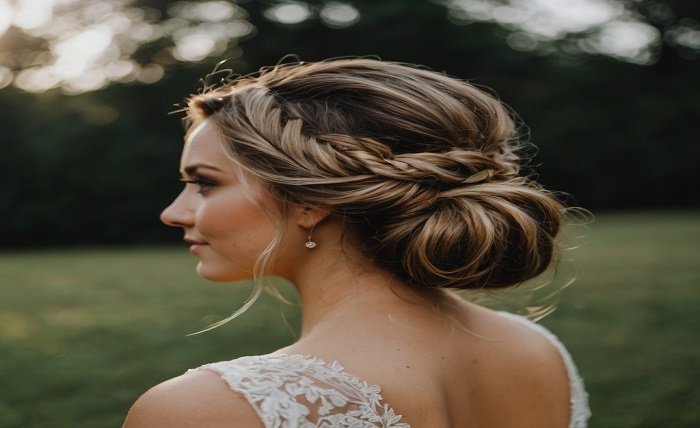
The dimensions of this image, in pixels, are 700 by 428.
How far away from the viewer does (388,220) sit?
73.1 inches

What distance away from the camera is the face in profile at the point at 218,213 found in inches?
76.0

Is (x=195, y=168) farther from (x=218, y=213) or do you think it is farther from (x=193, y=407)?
(x=193, y=407)

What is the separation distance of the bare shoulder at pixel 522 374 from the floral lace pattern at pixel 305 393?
0.49m

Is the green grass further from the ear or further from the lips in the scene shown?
the ear

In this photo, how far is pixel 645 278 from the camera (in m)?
9.46

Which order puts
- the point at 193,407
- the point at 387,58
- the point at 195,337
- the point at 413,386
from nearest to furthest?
the point at 193,407 < the point at 413,386 < the point at 195,337 < the point at 387,58

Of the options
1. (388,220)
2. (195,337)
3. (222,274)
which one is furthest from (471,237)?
(195,337)

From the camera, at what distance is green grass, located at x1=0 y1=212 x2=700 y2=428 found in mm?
4699

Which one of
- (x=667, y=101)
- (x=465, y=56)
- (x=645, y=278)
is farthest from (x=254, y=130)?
(x=667, y=101)

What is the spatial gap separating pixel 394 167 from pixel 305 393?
2.04 feet

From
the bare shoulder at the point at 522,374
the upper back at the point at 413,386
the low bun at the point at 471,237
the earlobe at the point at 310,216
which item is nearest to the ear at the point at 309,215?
the earlobe at the point at 310,216

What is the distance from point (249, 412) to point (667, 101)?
31.1m

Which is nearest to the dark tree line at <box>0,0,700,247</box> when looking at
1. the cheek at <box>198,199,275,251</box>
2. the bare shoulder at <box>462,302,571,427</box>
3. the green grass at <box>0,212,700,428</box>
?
the green grass at <box>0,212,700,428</box>

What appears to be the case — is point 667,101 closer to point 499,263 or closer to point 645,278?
point 645,278
